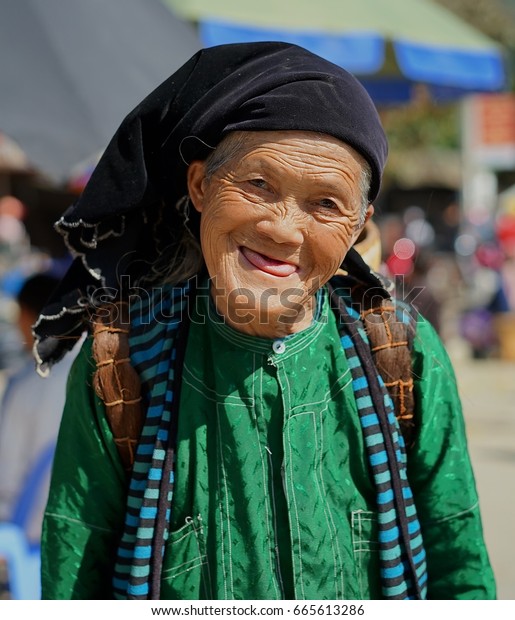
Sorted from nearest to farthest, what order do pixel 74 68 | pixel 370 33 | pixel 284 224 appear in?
pixel 284 224
pixel 74 68
pixel 370 33

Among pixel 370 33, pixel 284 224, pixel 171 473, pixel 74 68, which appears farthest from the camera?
pixel 370 33

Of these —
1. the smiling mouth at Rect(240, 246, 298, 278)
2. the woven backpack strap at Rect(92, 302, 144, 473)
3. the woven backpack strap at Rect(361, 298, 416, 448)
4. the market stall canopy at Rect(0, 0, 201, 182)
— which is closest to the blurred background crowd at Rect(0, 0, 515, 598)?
the market stall canopy at Rect(0, 0, 201, 182)

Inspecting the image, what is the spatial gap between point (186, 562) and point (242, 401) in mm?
345

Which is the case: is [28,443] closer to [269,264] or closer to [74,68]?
[74,68]

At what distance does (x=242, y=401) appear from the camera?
162 centimetres

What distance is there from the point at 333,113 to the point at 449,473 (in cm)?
77

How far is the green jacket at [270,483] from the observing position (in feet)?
5.22

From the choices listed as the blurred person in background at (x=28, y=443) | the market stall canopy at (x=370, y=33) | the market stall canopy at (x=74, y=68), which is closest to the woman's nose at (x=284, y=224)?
the market stall canopy at (x=74, y=68)

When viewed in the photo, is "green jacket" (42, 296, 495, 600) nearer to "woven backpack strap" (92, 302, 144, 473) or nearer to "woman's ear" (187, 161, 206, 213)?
"woven backpack strap" (92, 302, 144, 473)

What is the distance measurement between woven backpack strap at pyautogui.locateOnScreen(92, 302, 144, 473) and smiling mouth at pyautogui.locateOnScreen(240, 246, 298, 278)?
0.35 meters

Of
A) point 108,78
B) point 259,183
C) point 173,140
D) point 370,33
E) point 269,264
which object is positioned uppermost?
point 370,33

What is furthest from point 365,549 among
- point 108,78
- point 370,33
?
point 370,33

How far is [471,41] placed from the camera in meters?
5.18

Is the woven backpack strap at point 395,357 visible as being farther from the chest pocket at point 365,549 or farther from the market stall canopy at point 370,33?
the market stall canopy at point 370,33
